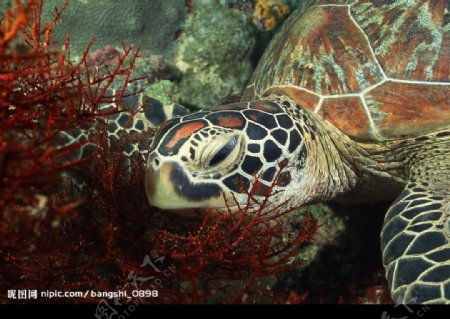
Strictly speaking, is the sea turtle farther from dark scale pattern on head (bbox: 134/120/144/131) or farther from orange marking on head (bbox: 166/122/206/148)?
dark scale pattern on head (bbox: 134/120/144/131)

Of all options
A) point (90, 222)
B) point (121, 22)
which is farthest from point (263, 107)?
point (121, 22)

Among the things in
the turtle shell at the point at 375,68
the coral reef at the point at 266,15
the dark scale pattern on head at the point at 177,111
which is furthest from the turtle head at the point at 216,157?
the coral reef at the point at 266,15

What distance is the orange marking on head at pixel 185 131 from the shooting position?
1.79m

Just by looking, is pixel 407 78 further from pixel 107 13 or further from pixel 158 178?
pixel 107 13

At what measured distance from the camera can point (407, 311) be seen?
4.91ft

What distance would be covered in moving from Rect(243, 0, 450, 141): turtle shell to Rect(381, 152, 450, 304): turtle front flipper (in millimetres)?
294

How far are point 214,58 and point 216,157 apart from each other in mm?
1885

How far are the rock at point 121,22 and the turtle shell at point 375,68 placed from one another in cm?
149

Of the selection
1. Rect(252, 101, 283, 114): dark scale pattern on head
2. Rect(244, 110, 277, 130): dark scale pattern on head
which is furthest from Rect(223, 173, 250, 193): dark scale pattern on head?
Rect(252, 101, 283, 114): dark scale pattern on head

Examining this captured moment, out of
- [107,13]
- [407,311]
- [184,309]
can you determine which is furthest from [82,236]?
[107,13]

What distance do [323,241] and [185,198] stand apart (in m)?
1.28

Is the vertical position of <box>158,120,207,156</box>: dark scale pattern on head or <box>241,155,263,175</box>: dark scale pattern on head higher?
<box>158,120,207,156</box>: dark scale pattern on head

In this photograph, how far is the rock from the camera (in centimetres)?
319

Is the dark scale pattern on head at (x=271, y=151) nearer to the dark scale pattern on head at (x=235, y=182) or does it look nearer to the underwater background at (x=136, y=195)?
the dark scale pattern on head at (x=235, y=182)
